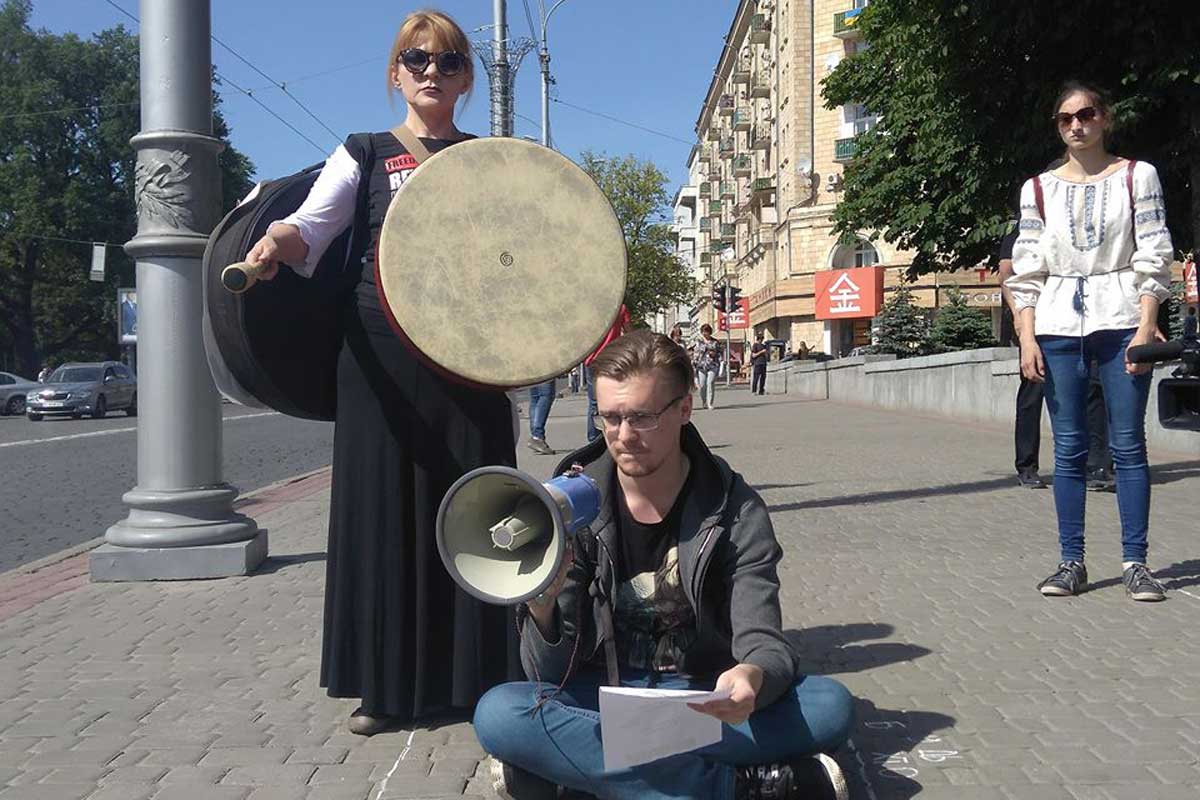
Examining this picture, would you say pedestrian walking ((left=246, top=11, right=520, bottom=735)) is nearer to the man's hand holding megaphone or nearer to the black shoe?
the man's hand holding megaphone

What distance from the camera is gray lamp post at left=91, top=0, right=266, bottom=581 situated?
583 cm

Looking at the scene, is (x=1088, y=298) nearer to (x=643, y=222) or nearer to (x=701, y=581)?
(x=701, y=581)

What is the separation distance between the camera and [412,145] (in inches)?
135

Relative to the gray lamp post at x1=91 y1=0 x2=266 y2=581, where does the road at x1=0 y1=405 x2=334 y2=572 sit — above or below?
below

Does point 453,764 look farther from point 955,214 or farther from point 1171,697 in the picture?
point 955,214

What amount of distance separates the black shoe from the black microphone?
16.9 ft

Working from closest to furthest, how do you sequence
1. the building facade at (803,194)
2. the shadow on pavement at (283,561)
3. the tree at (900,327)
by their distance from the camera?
the shadow on pavement at (283,561)
the tree at (900,327)
the building facade at (803,194)

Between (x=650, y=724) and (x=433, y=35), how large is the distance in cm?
204

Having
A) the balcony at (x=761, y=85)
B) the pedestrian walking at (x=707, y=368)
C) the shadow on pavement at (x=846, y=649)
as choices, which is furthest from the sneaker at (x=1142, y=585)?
the balcony at (x=761, y=85)

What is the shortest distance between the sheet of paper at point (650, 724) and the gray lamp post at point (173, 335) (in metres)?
3.86

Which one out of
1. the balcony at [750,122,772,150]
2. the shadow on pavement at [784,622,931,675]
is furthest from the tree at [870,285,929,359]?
the balcony at [750,122,772,150]

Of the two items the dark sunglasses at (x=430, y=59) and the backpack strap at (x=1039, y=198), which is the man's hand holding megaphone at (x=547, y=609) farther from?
the backpack strap at (x=1039, y=198)

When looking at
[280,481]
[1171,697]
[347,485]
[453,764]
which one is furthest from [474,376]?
[280,481]

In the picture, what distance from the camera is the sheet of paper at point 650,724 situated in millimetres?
2395
